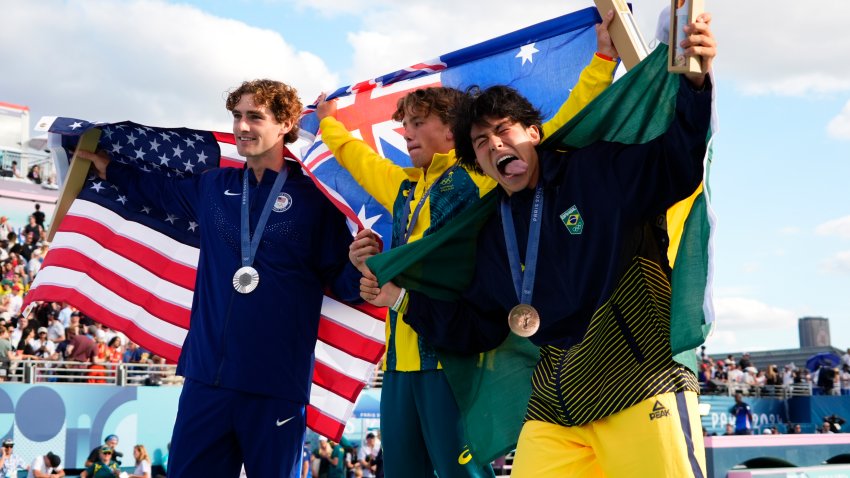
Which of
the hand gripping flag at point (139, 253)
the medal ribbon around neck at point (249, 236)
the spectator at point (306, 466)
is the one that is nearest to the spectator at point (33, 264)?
the spectator at point (306, 466)

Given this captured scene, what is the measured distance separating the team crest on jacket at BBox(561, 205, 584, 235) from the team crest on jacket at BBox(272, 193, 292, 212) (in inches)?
76.5

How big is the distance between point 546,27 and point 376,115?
→ 1158 millimetres

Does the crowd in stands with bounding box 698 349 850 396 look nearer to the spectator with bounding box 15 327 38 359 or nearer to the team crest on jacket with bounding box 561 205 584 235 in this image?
the spectator with bounding box 15 327 38 359

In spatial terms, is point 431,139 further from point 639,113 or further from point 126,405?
point 126,405

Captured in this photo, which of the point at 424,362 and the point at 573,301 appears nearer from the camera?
the point at 573,301

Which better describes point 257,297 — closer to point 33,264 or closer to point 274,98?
point 274,98

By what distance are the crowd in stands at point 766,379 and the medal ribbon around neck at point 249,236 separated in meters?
22.6

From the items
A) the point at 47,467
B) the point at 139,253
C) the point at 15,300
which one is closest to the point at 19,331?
the point at 15,300

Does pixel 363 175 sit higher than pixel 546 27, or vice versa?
pixel 546 27

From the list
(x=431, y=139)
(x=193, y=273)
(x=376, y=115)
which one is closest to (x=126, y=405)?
(x=193, y=273)

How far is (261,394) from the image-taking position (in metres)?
4.45

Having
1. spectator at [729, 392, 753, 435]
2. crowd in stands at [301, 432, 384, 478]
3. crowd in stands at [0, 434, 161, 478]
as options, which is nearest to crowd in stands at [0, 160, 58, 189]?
crowd in stands at [301, 432, 384, 478]

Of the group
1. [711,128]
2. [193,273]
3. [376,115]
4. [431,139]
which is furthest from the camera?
[193,273]

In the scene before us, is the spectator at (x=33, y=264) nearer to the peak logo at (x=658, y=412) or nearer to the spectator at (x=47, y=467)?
the spectator at (x=47, y=467)
